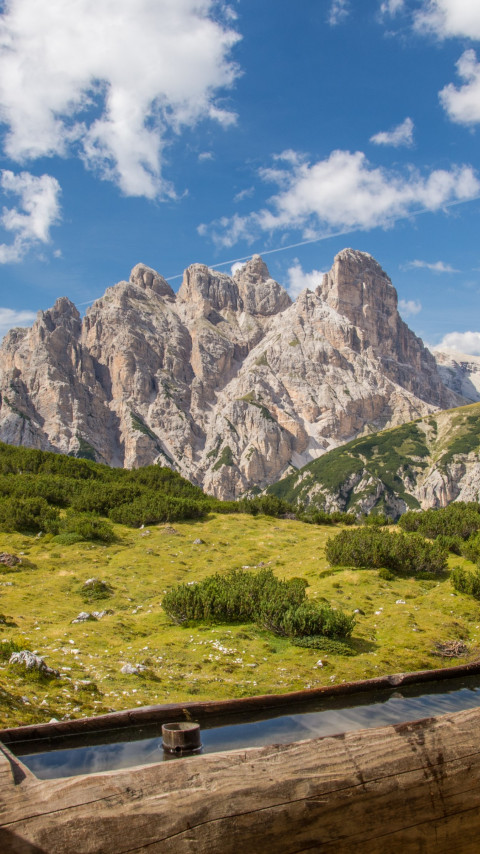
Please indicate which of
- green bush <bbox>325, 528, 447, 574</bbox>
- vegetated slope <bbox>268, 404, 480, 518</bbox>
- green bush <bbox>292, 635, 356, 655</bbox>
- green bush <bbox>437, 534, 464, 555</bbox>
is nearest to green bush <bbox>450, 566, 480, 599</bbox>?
green bush <bbox>325, 528, 447, 574</bbox>

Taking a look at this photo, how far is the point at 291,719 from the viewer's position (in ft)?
17.4

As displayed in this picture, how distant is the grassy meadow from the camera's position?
34.6 feet

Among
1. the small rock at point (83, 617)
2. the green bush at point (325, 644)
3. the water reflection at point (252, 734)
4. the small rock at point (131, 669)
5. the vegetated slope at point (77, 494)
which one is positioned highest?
the vegetated slope at point (77, 494)

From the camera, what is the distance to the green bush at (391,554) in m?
22.3

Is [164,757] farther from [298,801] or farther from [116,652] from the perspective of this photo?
[116,652]

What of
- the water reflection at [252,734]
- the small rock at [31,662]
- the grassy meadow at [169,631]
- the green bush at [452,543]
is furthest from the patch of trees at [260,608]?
the green bush at [452,543]

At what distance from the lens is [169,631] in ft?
50.4

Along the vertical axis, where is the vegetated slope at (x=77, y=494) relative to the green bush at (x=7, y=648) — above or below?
above

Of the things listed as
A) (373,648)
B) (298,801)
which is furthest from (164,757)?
(373,648)

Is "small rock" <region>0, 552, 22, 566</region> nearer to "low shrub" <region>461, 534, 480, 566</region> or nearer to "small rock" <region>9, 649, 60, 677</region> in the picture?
"small rock" <region>9, 649, 60, 677</region>

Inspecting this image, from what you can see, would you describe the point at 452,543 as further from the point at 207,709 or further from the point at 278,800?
the point at 278,800

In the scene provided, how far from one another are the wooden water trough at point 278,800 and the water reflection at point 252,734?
1517 mm

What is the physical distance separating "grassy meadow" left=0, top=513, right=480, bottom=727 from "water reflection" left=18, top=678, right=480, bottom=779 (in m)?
4.47

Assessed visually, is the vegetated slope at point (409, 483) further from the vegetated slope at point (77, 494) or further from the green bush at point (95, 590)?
the green bush at point (95, 590)
